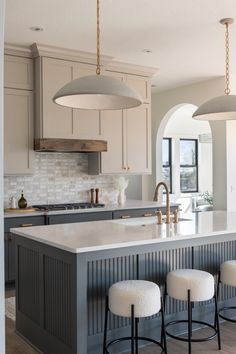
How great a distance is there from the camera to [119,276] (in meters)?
3.00

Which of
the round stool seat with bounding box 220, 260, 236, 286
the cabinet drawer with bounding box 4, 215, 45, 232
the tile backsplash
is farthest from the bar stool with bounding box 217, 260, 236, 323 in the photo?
the tile backsplash

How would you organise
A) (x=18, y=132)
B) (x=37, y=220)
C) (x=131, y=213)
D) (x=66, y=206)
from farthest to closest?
(x=131, y=213)
(x=66, y=206)
(x=18, y=132)
(x=37, y=220)

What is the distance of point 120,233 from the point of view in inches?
120

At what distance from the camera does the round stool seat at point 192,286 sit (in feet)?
9.28

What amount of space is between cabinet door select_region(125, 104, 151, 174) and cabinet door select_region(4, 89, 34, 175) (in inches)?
57.7

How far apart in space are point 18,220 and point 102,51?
2323 mm

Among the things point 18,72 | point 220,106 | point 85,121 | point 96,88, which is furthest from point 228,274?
point 18,72

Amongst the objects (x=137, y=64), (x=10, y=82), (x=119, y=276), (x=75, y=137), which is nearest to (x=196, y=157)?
(x=137, y=64)

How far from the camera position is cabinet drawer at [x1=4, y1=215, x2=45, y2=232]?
4555 mm

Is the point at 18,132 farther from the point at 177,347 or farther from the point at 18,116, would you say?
the point at 177,347

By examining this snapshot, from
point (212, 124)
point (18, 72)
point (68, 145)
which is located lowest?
point (68, 145)

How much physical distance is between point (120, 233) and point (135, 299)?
2.03ft

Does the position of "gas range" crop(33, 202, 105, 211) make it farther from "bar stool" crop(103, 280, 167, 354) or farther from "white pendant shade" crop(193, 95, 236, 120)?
"bar stool" crop(103, 280, 167, 354)

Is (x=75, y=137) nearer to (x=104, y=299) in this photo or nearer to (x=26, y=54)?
(x=26, y=54)
